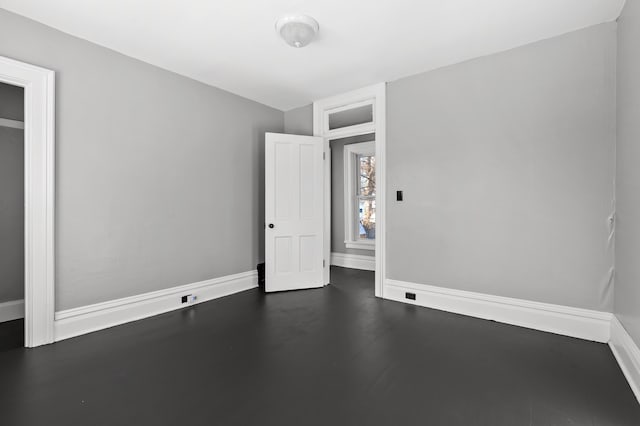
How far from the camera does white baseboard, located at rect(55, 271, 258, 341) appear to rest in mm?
2582

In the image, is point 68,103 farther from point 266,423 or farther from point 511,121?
point 511,121

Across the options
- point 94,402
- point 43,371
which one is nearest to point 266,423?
point 94,402

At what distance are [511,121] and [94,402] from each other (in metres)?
3.85

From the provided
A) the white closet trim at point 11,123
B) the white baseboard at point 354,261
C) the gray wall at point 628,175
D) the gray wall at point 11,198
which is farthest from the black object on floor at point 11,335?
the gray wall at point 628,175

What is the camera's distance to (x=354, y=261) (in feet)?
18.2

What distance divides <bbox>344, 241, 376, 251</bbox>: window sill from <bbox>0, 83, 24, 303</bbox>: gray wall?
4.41 meters

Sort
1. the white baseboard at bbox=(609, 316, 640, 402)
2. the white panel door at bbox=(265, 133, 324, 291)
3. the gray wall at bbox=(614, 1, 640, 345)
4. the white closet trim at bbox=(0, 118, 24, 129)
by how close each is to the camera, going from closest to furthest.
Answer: the white baseboard at bbox=(609, 316, 640, 402)
the gray wall at bbox=(614, 1, 640, 345)
the white closet trim at bbox=(0, 118, 24, 129)
the white panel door at bbox=(265, 133, 324, 291)

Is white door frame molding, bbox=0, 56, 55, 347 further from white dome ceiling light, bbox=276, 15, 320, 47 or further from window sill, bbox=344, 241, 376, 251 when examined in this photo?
window sill, bbox=344, 241, 376, 251

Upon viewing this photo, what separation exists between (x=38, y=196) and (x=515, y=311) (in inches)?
168

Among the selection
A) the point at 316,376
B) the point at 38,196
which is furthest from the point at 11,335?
the point at 316,376

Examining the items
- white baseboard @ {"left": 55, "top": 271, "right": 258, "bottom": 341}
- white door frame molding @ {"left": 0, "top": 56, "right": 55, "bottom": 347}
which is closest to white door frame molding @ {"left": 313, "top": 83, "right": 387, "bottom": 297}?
white baseboard @ {"left": 55, "top": 271, "right": 258, "bottom": 341}

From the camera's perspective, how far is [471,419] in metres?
1.57

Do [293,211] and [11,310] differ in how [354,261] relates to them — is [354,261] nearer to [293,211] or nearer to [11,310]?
[293,211]

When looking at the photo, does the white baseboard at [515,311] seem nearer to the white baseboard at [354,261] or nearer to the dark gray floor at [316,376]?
the dark gray floor at [316,376]
